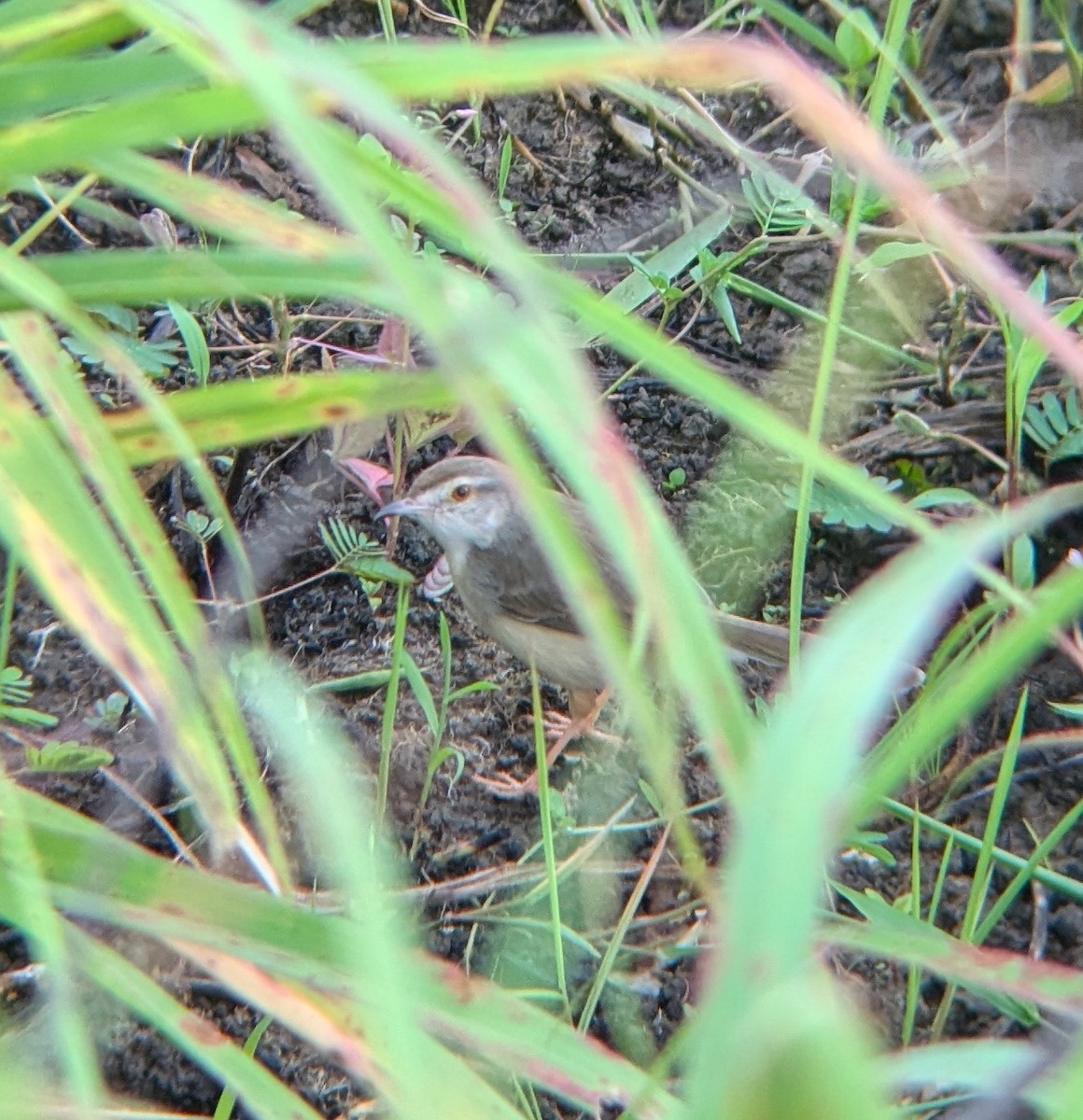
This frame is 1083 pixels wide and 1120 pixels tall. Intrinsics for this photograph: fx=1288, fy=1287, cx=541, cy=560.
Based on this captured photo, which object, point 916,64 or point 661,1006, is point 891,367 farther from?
point 661,1006

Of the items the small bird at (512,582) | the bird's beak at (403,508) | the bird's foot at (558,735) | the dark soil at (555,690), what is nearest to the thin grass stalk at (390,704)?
the dark soil at (555,690)

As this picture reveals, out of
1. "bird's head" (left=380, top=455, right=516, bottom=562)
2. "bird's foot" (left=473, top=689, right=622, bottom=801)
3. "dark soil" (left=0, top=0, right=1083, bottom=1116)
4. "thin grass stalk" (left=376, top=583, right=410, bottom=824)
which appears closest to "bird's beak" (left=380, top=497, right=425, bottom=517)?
"bird's head" (left=380, top=455, right=516, bottom=562)

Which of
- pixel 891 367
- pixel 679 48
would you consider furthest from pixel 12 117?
pixel 891 367

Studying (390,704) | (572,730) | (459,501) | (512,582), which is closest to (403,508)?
(459,501)

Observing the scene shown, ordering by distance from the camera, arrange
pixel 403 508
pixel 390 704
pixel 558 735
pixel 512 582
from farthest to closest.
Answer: pixel 512 582, pixel 558 735, pixel 403 508, pixel 390 704

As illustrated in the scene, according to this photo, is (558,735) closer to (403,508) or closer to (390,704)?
(403,508)

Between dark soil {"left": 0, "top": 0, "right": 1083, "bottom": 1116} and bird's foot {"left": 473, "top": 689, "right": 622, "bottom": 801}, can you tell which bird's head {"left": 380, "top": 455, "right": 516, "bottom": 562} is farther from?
bird's foot {"left": 473, "top": 689, "right": 622, "bottom": 801}
